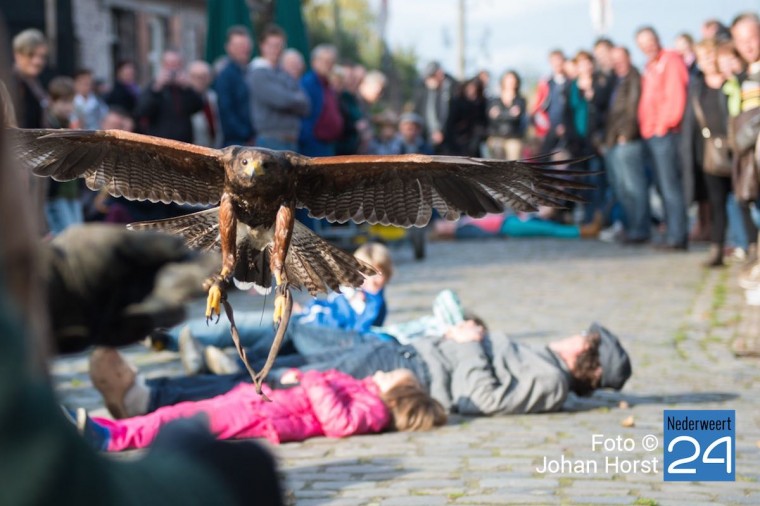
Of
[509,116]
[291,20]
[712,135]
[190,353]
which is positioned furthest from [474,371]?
[509,116]

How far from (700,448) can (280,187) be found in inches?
84.7

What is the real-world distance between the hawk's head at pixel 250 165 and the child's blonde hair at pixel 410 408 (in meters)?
1.67

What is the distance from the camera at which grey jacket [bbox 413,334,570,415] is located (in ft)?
19.8

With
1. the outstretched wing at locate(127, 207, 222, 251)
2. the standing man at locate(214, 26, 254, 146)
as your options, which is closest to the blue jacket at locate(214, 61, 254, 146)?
the standing man at locate(214, 26, 254, 146)

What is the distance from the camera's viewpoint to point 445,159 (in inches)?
199

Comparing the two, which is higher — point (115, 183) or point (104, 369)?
point (115, 183)

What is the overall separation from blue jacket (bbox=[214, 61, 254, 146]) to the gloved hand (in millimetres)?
A: 10327

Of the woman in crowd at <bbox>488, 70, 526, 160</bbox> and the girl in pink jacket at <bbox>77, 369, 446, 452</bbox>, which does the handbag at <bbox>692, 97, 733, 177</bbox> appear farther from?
the girl in pink jacket at <bbox>77, 369, 446, 452</bbox>

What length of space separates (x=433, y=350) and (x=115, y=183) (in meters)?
2.09

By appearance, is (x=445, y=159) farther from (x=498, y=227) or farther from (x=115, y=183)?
(x=498, y=227)

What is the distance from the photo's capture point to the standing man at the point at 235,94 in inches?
473

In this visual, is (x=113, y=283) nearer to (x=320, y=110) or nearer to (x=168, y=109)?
(x=168, y=109)

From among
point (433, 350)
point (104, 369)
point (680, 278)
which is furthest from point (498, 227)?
point (104, 369)

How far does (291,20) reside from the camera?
1670 cm
